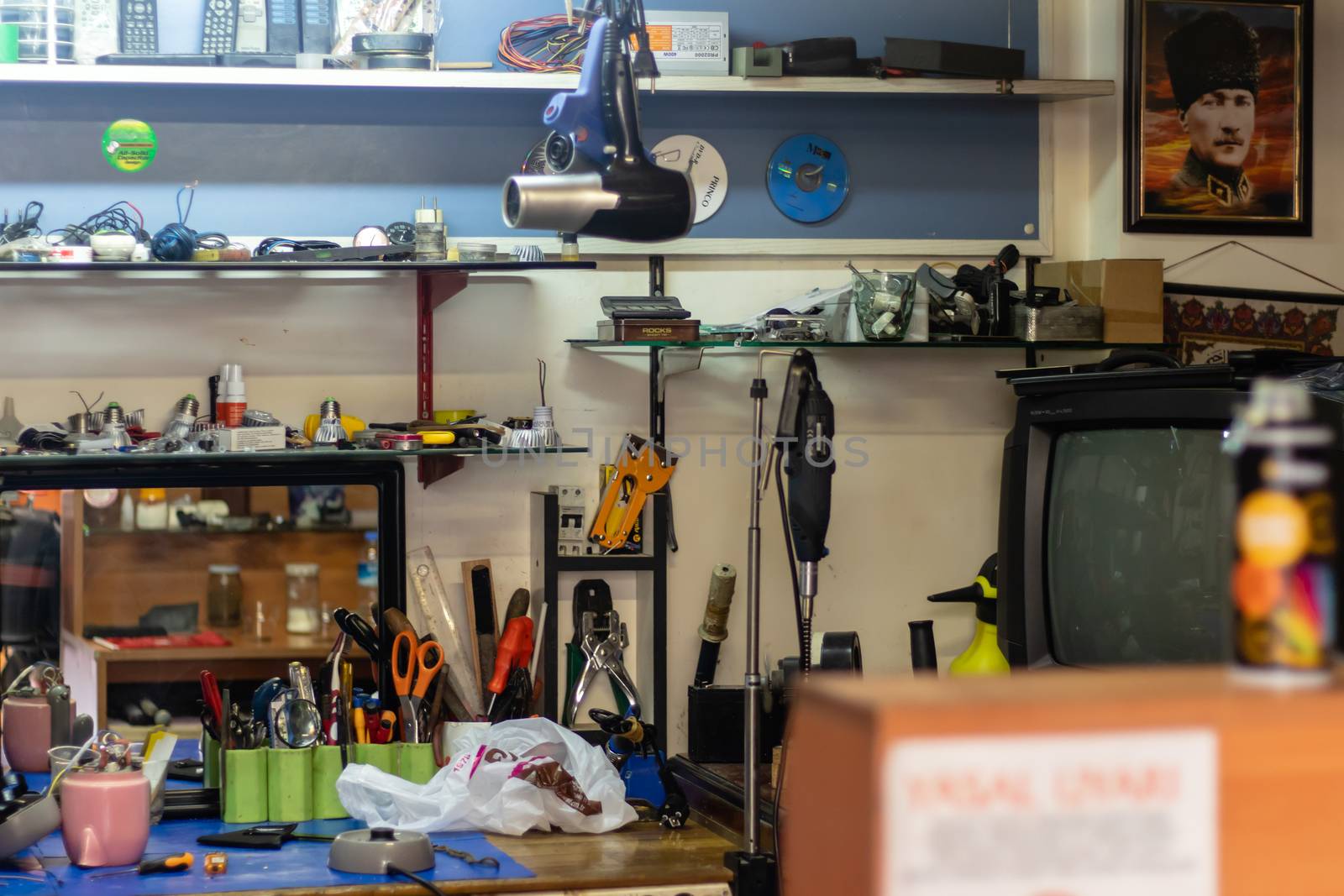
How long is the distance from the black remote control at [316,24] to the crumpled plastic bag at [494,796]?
51.3 inches

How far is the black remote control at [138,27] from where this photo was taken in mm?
2449

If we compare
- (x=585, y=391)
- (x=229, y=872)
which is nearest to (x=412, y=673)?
(x=229, y=872)

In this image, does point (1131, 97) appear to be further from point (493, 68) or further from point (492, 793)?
point (492, 793)

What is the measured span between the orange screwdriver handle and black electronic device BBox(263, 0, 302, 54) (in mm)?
1139

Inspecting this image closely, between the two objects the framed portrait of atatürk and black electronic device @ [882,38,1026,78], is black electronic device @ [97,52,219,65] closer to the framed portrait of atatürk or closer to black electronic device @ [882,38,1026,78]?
black electronic device @ [882,38,1026,78]

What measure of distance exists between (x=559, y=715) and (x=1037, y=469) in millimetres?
1028

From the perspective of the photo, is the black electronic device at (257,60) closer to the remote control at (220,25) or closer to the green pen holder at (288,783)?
the remote control at (220,25)

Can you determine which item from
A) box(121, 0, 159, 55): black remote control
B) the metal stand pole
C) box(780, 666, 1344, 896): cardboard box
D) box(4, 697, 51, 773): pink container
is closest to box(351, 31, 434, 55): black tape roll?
box(121, 0, 159, 55): black remote control

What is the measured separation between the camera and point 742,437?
273 centimetres

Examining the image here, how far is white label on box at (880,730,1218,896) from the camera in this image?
0.67 meters

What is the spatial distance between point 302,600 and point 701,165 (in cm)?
115

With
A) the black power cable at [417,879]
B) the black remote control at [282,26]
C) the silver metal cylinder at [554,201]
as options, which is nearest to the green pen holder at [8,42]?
the black remote control at [282,26]

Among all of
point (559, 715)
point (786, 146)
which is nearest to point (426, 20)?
point (786, 146)

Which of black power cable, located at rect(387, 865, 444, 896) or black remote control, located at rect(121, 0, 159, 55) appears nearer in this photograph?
black power cable, located at rect(387, 865, 444, 896)
